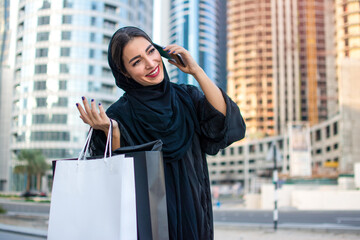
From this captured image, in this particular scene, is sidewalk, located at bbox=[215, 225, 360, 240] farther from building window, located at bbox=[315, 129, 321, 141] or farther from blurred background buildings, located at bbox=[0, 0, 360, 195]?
building window, located at bbox=[315, 129, 321, 141]

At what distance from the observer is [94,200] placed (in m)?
1.43

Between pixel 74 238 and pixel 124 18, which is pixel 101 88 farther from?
pixel 74 238

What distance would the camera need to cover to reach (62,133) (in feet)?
147

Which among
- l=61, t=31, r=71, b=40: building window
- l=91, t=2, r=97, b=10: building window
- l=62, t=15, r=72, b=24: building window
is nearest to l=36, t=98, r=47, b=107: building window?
l=61, t=31, r=71, b=40: building window

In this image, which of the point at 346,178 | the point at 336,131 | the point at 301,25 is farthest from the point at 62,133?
the point at 301,25

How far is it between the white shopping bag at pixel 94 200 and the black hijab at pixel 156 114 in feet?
0.99

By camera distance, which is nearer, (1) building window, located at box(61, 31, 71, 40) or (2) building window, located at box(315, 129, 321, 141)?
(1) building window, located at box(61, 31, 71, 40)

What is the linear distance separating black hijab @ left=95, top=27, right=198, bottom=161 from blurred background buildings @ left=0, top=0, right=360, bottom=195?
140 inches

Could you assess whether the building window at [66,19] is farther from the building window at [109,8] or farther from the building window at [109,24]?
the building window at [109,8]

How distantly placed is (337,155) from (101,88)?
32805mm

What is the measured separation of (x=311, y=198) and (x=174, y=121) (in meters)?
23.8

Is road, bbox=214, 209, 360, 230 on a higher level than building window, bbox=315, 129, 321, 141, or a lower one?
lower

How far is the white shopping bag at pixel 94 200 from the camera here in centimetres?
136

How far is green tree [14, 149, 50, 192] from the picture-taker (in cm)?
4138
